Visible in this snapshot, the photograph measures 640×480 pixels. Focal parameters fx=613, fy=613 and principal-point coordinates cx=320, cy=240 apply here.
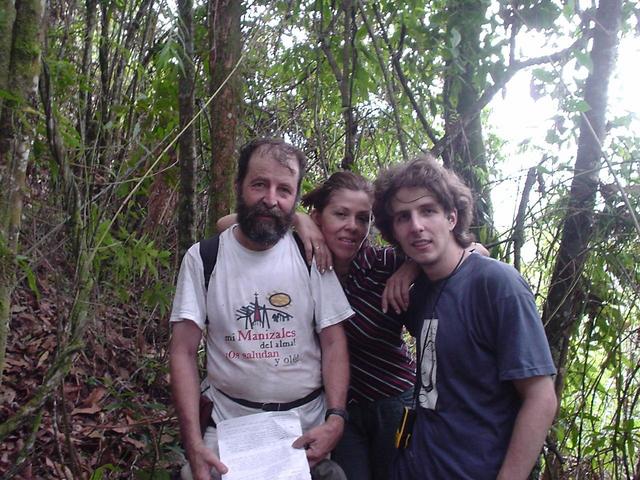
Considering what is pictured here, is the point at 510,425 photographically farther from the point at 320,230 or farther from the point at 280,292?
the point at 320,230

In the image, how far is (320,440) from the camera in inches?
95.0

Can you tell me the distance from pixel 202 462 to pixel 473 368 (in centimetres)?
110

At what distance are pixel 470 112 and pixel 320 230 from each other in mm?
1408

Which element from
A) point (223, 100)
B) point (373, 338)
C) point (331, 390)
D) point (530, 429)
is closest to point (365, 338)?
point (373, 338)

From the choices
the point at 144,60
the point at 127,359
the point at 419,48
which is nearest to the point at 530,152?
the point at 419,48

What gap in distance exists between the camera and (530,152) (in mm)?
3420

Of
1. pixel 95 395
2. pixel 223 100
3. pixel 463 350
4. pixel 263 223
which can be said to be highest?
pixel 223 100

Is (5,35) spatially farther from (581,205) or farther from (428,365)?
(581,205)

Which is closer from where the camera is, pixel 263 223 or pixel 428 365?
pixel 428 365

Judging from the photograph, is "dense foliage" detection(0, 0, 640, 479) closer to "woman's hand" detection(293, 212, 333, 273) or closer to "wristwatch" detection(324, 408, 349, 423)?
"woman's hand" detection(293, 212, 333, 273)

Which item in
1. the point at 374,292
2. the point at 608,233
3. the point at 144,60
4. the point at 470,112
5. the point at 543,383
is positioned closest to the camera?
the point at 543,383

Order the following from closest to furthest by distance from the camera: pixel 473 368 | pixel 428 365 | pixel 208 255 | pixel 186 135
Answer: pixel 473 368, pixel 428 365, pixel 208 255, pixel 186 135

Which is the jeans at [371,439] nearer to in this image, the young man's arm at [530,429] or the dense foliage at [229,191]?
the young man's arm at [530,429]

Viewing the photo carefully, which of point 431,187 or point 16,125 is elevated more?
point 16,125
